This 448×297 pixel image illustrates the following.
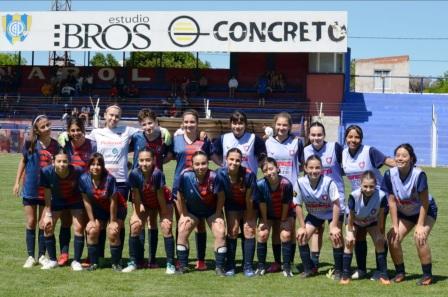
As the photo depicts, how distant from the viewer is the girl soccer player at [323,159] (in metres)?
9.14

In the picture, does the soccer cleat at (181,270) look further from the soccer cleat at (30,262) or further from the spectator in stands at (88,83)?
the spectator in stands at (88,83)

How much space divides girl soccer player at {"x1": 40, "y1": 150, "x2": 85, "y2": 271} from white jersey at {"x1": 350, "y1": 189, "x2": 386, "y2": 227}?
9.25ft

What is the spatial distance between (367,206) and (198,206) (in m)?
1.71

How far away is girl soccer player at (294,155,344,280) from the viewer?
28.5 feet

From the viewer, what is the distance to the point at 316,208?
8.95m

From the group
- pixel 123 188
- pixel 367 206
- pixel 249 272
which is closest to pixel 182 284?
pixel 249 272

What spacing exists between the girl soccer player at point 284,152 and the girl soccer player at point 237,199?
0.37 metres

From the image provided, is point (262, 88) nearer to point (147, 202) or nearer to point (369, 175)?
point (147, 202)

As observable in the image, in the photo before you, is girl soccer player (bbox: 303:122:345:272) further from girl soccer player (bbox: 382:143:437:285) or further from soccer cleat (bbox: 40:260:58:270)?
soccer cleat (bbox: 40:260:58:270)

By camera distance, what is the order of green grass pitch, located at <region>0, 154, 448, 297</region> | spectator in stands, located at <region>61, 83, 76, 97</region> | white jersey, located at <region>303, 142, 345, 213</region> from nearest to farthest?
green grass pitch, located at <region>0, 154, 448, 297</region>
white jersey, located at <region>303, 142, 345, 213</region>
spectator in stands, located at <region>61, 83, 76, 97</region>

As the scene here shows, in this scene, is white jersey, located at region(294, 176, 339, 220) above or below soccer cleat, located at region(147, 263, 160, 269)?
above

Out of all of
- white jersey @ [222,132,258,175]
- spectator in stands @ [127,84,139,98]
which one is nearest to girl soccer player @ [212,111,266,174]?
white jersey @ [222,132,258,175]

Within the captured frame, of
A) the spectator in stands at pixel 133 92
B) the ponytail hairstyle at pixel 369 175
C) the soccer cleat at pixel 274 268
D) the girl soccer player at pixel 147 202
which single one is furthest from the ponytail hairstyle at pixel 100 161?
the spectator in stands at pixel 133 92

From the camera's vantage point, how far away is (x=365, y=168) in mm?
9008
